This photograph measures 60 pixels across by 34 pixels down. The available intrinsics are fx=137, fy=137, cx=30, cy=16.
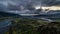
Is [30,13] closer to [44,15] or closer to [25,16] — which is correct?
[25,16]

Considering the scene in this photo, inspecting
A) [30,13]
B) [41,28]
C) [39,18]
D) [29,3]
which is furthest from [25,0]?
[41,28]

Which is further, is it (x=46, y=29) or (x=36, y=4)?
(x=36, y=4)

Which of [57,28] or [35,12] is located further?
[35,12]

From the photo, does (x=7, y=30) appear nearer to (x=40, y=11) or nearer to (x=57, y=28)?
(x=40, y=11)

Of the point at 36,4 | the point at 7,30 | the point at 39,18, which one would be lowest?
the point at 7,30

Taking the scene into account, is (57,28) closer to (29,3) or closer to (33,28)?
(33,28)

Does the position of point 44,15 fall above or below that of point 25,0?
below

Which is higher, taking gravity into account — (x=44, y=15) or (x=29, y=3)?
(x=29, y=3)

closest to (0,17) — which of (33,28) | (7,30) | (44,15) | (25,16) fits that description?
(7,30)
